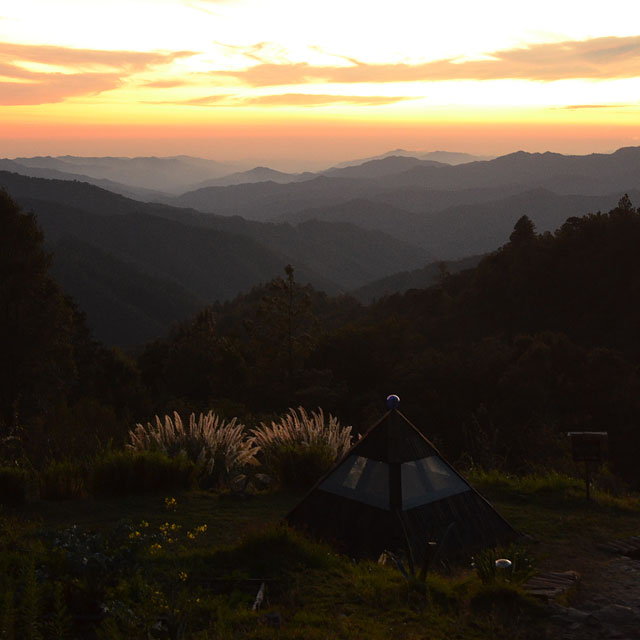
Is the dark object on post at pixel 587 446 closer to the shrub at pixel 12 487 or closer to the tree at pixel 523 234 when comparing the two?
the shrub at pixel 12 487

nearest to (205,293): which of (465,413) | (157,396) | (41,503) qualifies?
(157,396)

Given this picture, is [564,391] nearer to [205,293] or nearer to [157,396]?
[157,396]

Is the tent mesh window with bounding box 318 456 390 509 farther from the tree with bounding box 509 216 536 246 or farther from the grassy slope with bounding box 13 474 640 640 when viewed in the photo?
the tree with bounding box 509 216 536 246

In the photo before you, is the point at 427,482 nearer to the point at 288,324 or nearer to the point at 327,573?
the point at 327,573

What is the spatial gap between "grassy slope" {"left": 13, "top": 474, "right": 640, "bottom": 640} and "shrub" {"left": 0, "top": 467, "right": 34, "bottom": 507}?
12.4 inches

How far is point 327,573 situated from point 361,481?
1656 millimetres

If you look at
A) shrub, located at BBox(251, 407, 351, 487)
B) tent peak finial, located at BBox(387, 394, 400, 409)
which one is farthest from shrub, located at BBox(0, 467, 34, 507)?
tent peak finial, located at BBox(387, 394, 400, 409)

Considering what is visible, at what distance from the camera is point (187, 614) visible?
17.8 feet

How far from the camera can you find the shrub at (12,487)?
9617 mm

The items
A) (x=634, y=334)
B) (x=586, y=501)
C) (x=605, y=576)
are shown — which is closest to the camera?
(x=605, y=576)

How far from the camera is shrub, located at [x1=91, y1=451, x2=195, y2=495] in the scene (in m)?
10.4

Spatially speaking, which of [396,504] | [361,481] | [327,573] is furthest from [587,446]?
[327,573]

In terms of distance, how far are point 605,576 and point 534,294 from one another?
1729 inches

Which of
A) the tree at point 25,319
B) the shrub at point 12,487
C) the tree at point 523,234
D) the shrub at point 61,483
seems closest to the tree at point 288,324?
the tree at point 25,319
